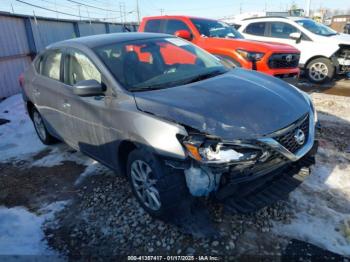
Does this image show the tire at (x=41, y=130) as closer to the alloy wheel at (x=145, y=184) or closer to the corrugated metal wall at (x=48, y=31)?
the alloy wheel at (x=145, y=184)

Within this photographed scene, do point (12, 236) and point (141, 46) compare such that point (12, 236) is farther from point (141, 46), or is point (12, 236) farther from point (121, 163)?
point (141, 46)

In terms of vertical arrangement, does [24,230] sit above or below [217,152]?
below

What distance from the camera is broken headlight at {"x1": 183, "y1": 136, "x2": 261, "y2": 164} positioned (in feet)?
7.59

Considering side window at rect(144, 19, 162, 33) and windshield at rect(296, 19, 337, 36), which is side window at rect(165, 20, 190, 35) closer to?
side window at rect(144, 19, 162, 33)

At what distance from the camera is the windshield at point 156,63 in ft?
10.2

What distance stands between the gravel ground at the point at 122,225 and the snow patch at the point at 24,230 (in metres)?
0.09

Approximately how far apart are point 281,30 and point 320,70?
1744mm

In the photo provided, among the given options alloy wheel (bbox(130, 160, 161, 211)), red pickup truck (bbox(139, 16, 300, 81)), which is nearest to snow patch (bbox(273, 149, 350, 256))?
alloy wheel (bbox(130, 160, 161, 211))

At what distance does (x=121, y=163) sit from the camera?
10.3 feet

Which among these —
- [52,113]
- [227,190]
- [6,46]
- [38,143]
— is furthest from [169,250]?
[6,46]

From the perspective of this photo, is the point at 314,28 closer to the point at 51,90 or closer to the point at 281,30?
the point at 281,30

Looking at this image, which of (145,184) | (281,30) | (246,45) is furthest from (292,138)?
(281,30)

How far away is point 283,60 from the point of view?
655cm

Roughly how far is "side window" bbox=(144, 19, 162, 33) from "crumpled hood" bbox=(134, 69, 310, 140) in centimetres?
497
